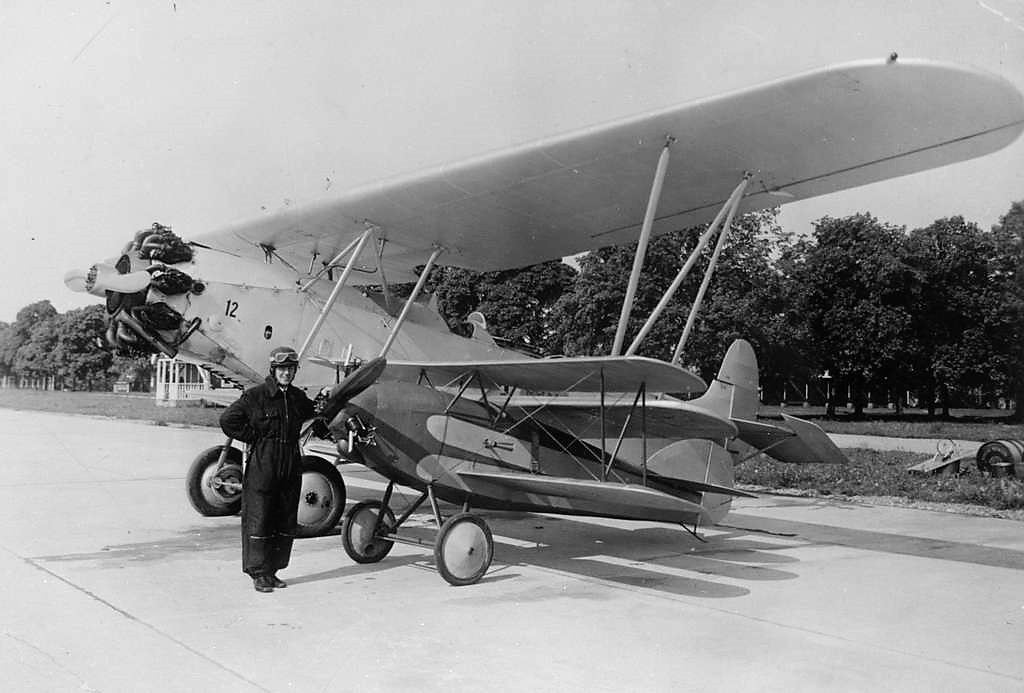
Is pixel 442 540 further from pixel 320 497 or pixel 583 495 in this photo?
pixel 320 497

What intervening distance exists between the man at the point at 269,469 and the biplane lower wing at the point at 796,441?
4.83 meters

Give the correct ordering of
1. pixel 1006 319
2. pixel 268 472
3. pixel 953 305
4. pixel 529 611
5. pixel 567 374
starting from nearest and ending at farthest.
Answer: pixel 529 611, pixel 268 472, pixel 567 374, pixel 1006 319, pixel 953 305

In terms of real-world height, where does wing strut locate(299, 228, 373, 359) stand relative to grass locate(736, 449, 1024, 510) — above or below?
above

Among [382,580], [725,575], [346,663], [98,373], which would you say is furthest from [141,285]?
[98,373]

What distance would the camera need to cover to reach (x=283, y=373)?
6293mm

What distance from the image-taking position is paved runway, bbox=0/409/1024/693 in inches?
169

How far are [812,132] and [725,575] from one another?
3.84m

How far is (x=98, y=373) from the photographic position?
75.1 m

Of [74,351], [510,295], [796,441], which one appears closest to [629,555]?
[796,441]

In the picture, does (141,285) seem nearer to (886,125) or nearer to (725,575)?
(725,575)

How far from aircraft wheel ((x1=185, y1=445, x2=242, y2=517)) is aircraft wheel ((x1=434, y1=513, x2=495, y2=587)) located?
3019 mm

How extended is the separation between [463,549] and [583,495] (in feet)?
3.50

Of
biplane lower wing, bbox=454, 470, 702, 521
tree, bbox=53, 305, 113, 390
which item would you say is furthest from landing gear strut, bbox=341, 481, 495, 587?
tree, bbox=53, 305, 113, 390

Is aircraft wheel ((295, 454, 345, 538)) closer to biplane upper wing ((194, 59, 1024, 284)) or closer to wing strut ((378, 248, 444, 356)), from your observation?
wing strut ((378, 248, 444, 356))
